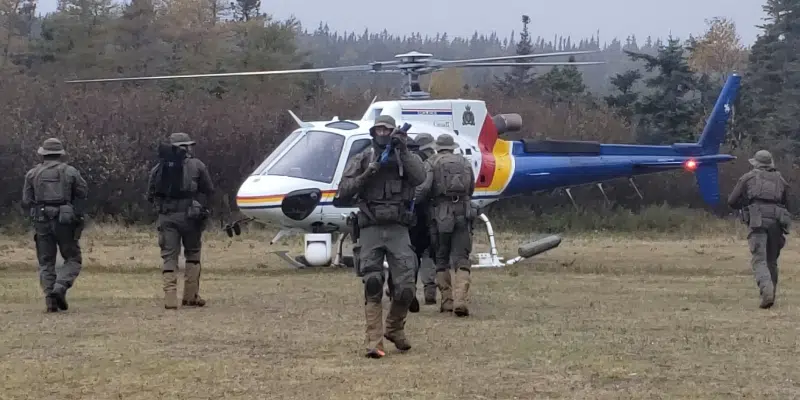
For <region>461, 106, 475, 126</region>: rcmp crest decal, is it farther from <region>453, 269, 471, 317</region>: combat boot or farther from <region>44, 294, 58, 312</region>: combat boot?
<region>44, 294, 58, 312</region>: combat boot

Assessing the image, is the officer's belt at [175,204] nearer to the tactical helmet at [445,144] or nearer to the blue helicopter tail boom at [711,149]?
the tactical helmet at [445,144]

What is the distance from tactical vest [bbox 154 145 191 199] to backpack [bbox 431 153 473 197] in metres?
2.40

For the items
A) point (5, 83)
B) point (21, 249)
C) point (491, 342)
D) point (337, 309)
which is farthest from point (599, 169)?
point (5, 83)

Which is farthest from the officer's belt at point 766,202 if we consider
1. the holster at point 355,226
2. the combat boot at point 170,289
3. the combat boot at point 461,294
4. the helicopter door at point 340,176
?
the combat boot at point 170,289

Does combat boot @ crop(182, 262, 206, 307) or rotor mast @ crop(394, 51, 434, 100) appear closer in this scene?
combat boot @ crop(182, 262, 206, 307)

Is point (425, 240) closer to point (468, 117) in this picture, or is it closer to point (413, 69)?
point (413, 69)

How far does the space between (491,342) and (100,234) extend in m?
17.1

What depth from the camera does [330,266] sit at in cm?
1576

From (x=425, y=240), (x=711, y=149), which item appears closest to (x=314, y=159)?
A: (x=425, y=240)

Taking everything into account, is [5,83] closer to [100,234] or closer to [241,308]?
[100,234]

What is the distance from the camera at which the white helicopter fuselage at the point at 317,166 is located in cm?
1494

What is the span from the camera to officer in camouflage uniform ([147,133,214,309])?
10930mm

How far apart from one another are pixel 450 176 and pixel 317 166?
4721 mm

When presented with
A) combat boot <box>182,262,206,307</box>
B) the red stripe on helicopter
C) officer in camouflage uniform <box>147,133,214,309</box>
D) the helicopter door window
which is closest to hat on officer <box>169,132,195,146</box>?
officer in camouflage uniform <box>147,133,214,309</box>
